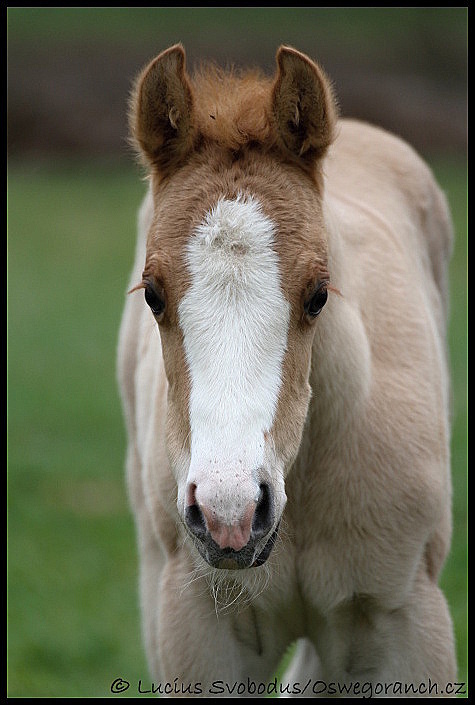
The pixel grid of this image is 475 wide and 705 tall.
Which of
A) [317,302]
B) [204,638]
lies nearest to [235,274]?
[317,302]

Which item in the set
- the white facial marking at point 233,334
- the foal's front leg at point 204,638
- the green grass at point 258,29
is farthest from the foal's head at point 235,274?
the green grass at point 258,29

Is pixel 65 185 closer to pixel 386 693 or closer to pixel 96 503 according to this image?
pixel 96 503

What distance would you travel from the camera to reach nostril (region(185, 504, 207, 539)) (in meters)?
2.70

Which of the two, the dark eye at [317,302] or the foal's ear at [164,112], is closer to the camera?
the dark eye at [317,302]

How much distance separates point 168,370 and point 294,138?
0.76 meters

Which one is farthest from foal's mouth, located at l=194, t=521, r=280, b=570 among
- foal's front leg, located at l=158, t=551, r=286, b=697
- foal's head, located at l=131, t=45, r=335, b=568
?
foal's front leg, located at l=158, t=551, r=286, b=697

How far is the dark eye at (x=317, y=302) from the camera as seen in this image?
2.98m

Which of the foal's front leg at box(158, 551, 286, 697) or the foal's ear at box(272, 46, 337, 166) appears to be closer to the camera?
Result: the foal's ear at box(272, 46, 337, 166)

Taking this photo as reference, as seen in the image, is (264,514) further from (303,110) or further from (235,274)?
(303,110)

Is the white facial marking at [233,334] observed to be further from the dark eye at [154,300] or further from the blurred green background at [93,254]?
the blurred green background at [93,254]

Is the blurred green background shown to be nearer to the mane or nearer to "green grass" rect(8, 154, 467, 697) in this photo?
"green grass" rect(8, 154, 467, 697)

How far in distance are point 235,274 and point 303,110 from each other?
2.10 feet

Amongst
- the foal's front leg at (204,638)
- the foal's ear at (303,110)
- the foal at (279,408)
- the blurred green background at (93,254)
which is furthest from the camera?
the blurred green background at (93,254)

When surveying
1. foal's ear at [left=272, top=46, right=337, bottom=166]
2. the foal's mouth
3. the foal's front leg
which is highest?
foal's ear at [left=272, top=46, right=337, bottom=166]
